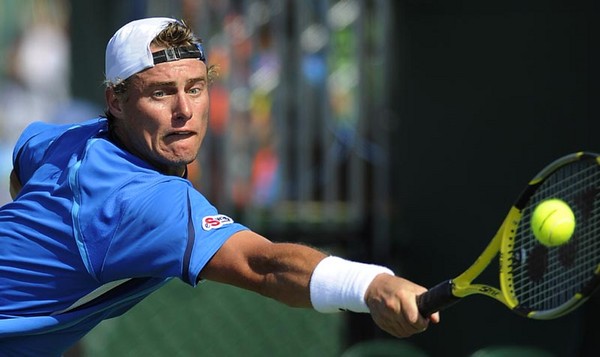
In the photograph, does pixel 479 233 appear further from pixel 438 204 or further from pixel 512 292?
pixel 512 292

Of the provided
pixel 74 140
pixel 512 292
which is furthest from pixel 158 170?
pixel 512 292

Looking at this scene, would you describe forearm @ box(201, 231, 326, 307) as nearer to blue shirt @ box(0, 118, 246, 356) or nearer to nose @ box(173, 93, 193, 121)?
blue shirt @ box(0, 118, 246, 356)

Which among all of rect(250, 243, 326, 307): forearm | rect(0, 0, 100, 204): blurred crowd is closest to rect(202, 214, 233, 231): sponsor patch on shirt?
rect(250, 243, 326, 307): forearm

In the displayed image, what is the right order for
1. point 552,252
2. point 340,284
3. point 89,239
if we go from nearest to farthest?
point 340,284
point 89,239
point 552,252

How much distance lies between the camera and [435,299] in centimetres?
381

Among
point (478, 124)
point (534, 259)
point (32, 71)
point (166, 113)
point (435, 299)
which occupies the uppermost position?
point (166, 113)

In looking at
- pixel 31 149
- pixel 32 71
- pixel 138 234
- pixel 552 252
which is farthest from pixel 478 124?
pixel 32 71

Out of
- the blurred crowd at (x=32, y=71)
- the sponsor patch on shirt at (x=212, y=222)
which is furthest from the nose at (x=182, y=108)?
the blurred crowd at (x=32, y=71)

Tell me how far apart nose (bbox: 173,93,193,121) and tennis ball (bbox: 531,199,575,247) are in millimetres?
1211

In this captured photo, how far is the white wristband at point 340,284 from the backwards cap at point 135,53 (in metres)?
0.97

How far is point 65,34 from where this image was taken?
36.6 feet

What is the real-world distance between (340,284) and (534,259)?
0.91m

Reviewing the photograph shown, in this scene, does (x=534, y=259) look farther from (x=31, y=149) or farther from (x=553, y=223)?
(x=31, y=149)

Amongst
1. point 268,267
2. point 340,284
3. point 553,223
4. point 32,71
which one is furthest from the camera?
point 32,71
